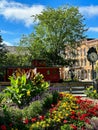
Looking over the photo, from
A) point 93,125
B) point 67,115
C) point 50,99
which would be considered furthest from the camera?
point 50,99

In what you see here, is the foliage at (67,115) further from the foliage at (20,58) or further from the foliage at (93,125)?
the foliage at (20,58)

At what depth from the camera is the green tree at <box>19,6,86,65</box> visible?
6925 centimetres

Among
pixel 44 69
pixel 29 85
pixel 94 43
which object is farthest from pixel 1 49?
pixel 29 85

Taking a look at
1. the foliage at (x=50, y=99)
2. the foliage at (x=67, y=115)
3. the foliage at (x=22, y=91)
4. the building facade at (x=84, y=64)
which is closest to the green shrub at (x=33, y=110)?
the foliage at (x=67, y=115)

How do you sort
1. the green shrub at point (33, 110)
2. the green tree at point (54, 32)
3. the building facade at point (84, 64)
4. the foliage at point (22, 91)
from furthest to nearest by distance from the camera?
the building facade at point (84, 64), the green tree at point (54, 32), the foliage at point (22, 91), the green shrub at point (33, 110)

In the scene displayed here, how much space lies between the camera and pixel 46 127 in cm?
1182

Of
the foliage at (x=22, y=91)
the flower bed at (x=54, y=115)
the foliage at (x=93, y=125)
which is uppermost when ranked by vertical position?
the foliage at (x=22, y=91)

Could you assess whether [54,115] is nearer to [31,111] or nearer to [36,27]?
[31,111]

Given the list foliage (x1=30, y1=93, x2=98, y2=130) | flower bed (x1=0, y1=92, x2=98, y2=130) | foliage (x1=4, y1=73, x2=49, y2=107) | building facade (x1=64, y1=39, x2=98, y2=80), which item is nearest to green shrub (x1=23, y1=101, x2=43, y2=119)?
flower bed (x1=0, y1=92, x2=98, y2=130)

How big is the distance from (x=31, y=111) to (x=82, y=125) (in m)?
1.90

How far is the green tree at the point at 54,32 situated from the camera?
69.2 m

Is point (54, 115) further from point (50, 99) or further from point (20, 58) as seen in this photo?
point (20, 58)

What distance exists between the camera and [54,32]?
69.7 meters

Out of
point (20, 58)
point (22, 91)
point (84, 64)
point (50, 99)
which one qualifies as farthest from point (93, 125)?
point (84, 64)
